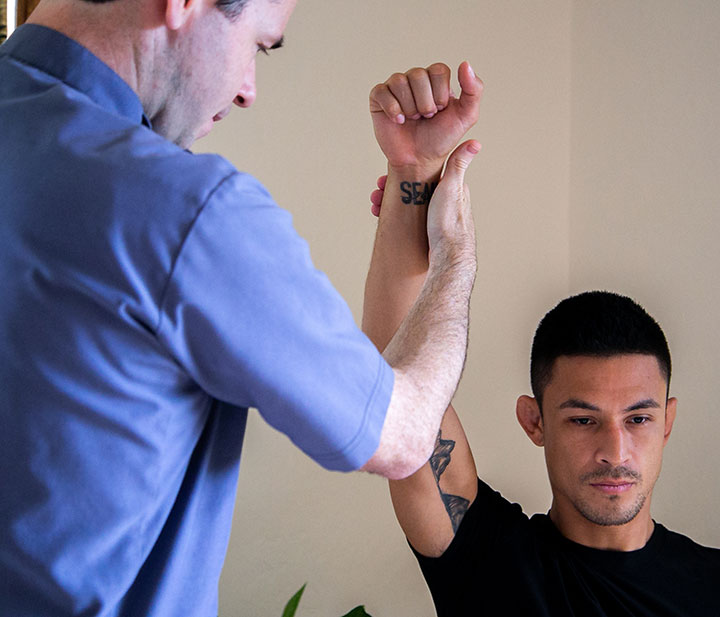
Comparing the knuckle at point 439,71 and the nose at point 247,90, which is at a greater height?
the knuckle at point 439,71

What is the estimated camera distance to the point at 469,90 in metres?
1.13

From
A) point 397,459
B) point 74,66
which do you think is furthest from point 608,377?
point 74,66

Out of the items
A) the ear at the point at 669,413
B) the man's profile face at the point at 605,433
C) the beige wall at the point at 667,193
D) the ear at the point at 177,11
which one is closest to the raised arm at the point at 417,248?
the man's profile face at the point at 605,433

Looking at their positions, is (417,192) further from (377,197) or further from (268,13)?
(268,13)

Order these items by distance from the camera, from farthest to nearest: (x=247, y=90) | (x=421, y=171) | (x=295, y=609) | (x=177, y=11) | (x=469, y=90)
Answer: (x=295, y=609) < (x=421, y=171) < (x=469, y=90) < (x=247, y=90) < (x=177, y=11)

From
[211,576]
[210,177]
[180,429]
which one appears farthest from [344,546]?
[210,177]

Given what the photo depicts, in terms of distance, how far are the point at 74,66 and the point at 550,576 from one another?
1115mm

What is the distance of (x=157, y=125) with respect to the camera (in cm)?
81

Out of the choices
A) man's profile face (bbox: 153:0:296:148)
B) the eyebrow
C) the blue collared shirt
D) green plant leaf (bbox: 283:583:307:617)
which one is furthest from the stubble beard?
man's profile face (bbox: 153:0:296:148)

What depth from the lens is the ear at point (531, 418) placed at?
5.08 feet

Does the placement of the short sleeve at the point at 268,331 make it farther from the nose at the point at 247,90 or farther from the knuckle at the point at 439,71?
the knuckle at the point at 439,71

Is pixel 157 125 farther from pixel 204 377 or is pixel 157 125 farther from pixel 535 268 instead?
pixel 535 268

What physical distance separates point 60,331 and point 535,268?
1.87 m

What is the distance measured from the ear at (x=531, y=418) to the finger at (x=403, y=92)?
2.09 ft
